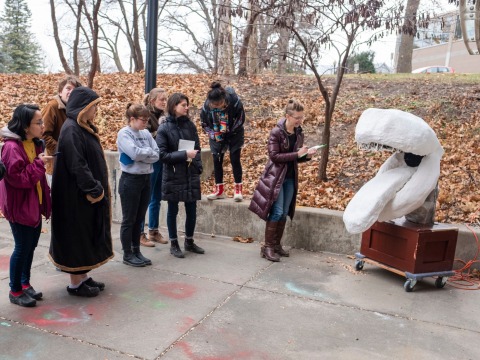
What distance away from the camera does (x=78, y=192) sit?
3.98m

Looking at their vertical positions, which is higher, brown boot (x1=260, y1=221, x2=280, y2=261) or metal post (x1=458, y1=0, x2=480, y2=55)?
metal post (x1=458, y1=0, x2=480, y2=55)

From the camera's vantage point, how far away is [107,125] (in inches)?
383

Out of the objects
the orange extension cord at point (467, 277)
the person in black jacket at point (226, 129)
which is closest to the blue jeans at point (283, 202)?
the person in black jacket at point (226, 129)

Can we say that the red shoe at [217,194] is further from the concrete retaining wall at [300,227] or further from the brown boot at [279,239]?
the brown boot at [279,239]

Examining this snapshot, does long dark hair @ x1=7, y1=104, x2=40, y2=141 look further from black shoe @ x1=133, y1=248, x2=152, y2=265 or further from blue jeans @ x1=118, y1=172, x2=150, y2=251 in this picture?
black shoe @ x1=133, y1=248, x2=152, y2=265

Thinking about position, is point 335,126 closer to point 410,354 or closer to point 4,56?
point 410,354

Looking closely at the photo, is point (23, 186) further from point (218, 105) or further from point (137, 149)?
point (218, 105)

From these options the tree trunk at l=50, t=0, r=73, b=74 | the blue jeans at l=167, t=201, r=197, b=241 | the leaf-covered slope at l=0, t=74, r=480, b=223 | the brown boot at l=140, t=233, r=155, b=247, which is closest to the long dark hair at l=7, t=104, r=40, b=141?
the blue jeans at l=167, t=201, r=197, b=241

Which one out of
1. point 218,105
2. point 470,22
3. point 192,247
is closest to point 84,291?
point 192,247

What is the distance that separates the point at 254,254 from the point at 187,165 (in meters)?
1.31

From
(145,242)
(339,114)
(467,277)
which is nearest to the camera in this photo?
(467,277)

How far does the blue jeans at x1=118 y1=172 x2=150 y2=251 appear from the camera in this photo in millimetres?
4844

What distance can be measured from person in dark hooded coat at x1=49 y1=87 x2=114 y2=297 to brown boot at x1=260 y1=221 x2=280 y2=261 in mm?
1936

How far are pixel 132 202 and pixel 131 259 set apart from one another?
654mm
